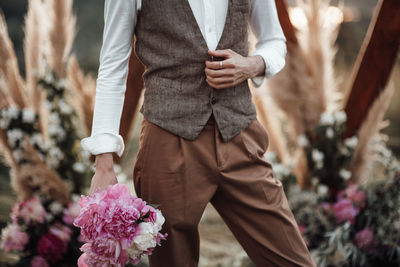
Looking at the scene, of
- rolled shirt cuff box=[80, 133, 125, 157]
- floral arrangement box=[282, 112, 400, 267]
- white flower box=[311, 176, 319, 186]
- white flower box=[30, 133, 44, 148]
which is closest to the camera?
rolled shirt cuff box=[80, 133, 125, 157]

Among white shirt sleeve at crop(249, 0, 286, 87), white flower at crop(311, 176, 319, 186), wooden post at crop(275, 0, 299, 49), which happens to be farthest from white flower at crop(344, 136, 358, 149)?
white shirt sleeve at crop(249, 0, 286, 87)

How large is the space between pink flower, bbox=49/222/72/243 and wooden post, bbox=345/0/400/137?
1675 mm

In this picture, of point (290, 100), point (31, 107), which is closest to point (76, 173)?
point (31, 107)

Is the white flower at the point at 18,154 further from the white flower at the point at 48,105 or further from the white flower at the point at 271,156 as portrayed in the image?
the white flower at the point at 271,156

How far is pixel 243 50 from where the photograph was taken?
1281 mm

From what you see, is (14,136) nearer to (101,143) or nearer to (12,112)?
(12,112)

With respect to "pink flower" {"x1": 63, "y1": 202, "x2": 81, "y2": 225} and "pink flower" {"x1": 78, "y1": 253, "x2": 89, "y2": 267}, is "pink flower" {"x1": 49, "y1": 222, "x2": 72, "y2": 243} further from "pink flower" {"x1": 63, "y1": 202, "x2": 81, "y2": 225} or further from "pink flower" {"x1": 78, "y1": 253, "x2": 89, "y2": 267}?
"pink flower" {"x1": 78, "y1": 253, "x2": 89, "y2": 267}

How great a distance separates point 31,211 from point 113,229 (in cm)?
143

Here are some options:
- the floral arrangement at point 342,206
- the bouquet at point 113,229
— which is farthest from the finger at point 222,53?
the floral arrangement at point 342,206

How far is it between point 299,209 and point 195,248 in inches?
51.8

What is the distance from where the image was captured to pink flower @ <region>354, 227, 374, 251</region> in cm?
215

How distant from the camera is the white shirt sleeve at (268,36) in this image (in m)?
1.34

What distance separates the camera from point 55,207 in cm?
230

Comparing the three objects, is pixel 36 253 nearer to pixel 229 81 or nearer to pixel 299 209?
pixel 299 209
